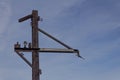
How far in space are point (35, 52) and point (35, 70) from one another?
1.38 meters

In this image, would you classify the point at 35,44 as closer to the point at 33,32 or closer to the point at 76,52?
the point at 33,32

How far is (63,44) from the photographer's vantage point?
33.9 m

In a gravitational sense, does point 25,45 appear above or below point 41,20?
below

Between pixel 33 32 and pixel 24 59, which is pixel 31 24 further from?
pixel 24 59

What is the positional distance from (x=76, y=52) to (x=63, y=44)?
132cm

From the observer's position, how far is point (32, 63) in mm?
31734

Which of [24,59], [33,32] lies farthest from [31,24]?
[24,59]

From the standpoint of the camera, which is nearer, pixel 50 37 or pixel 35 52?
pixel 35 52

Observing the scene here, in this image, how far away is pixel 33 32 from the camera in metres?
32.5

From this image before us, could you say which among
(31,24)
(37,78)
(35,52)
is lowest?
(37,78)

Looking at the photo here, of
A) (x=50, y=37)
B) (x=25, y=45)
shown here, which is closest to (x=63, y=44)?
(x=50, y=37)

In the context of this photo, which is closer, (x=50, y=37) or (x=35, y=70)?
(x=35, y=70)

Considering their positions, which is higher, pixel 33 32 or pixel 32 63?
pixel 33 32

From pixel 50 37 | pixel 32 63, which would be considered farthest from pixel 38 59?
pixel 50 37
